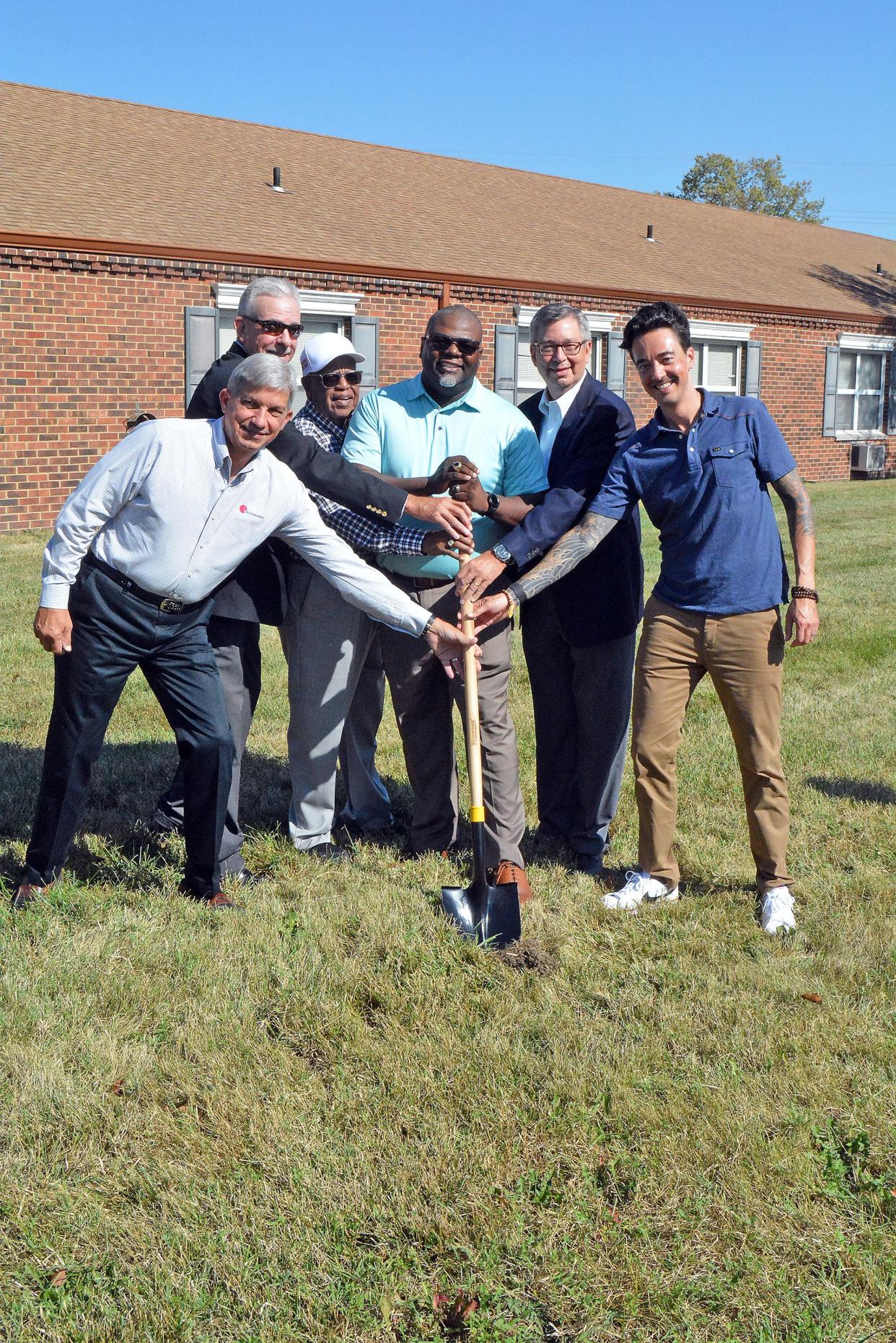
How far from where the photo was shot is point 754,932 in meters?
4.40

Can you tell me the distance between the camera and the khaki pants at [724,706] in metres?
4.45

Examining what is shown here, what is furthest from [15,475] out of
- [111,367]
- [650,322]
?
[650,322]

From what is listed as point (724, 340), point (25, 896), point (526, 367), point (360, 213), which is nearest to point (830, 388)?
point (724, 340)

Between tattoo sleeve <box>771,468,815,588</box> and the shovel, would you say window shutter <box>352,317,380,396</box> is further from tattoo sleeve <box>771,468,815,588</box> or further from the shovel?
tattoo sleeve <box>771,468,815,588</box>

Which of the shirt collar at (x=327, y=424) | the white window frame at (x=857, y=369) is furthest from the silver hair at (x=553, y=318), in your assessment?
the white window frame at (x=857, y=369)

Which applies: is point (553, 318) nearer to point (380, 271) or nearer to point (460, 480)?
point (460, 480)

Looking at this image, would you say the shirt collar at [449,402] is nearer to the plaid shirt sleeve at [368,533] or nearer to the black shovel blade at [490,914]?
the plaid shirt sleeve at [368,533]

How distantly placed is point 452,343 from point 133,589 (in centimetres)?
148

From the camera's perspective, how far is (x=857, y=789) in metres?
6.02

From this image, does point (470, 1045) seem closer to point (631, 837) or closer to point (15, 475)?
point (631, 837)

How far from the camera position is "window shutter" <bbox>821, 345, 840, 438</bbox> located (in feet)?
78.2

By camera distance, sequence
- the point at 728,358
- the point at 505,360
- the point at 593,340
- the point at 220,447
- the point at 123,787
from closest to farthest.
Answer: the point at 220,447
the point at 123,787
the point at 505,360
the point at 593,340
the point at 728,358

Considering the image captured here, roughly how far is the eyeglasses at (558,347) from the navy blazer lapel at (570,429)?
0.21 m

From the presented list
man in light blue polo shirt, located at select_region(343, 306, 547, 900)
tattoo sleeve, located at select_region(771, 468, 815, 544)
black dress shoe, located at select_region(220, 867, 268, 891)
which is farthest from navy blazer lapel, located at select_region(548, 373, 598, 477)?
black dress shoe, located at select_region(220, 867, 268, 891)
